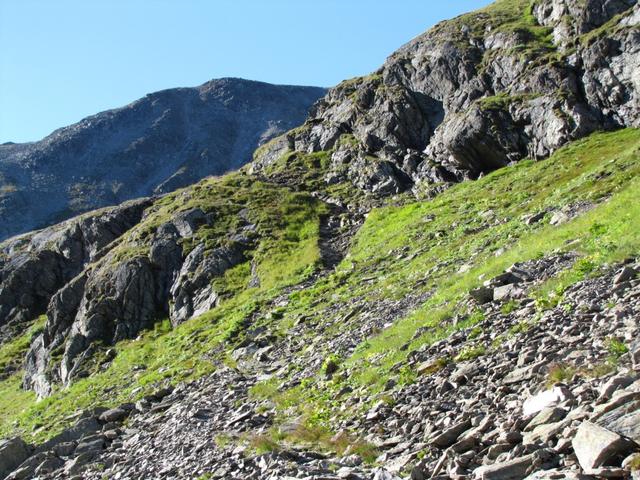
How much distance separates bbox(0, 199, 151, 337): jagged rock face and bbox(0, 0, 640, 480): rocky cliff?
41cm

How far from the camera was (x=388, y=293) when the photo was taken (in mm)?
32875

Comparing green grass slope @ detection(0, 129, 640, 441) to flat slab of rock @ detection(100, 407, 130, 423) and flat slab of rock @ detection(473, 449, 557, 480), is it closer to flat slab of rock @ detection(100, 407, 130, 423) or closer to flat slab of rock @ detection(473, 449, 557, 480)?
flat slab of rock @ detection(100, 407, 130, 423)

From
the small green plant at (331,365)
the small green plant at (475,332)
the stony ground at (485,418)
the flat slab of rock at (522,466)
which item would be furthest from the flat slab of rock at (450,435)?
the small green plant at (331,365)

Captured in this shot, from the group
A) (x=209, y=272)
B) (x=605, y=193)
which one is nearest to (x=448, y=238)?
(x=605, y=193)

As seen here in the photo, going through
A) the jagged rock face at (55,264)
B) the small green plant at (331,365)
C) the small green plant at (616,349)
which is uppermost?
the jagged rock face at (55,264)

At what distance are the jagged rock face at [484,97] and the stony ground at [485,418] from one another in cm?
4566

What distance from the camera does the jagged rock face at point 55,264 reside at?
85.1m

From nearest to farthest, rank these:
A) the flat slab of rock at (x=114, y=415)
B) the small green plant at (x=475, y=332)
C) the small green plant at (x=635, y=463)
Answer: the small green plant at (x=635, y=463) < the small green plant at (x=475, y=332) < the flat slab of rock at (x=114, y=415)

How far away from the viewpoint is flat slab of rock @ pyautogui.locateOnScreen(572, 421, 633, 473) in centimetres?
827

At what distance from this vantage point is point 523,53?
72.8 metres

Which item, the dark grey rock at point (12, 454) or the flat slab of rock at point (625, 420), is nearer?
the flat slab of rock at point (625, 420)

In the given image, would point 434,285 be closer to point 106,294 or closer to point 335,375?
point 335,375

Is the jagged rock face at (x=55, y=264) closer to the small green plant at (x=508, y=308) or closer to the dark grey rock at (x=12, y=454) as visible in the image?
the dark grey rock at (x=12, y=454)

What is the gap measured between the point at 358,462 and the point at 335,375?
8685 millimetres
